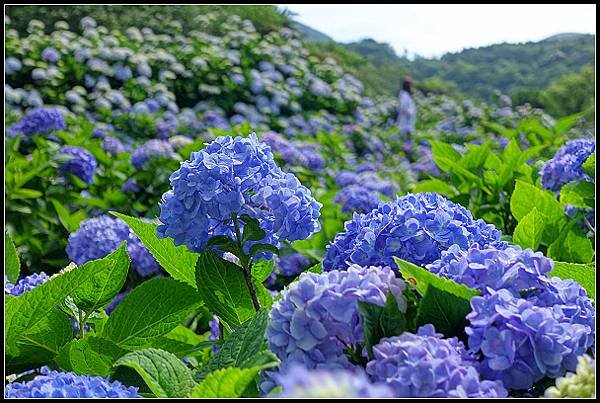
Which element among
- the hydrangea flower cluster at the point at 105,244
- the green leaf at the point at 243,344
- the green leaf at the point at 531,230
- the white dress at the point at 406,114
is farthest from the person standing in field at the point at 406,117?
the green leaf at the point at 243,344

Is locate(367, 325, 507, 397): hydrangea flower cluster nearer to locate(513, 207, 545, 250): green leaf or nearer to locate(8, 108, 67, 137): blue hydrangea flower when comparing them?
locate(513, 207, 545, 250): green leaf

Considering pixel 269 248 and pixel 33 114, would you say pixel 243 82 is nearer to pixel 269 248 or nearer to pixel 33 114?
pixel 33 114

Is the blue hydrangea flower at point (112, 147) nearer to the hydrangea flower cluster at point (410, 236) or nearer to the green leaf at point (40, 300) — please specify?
the green leaf at point (40, 300)

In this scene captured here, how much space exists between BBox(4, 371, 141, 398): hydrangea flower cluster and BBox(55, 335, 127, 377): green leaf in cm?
22

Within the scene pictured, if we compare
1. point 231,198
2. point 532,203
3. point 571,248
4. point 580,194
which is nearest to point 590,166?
point 580,194

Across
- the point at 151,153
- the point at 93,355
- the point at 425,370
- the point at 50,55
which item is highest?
the point at 425,370

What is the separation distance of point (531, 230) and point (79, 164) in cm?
306

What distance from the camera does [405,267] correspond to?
100 centimetres

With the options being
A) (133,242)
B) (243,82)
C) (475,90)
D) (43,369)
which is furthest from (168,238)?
(475,90)

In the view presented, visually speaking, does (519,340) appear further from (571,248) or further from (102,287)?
(571,248)

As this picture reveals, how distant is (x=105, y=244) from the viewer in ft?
10.2

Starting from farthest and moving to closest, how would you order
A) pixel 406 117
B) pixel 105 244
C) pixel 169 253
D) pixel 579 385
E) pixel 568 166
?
pixel 406 117 < pixel 105 244 < pixel 568 166 < pixel 169 253 < pixel 579 385

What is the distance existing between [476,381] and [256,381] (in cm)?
29

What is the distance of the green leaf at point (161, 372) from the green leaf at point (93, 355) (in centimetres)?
28
